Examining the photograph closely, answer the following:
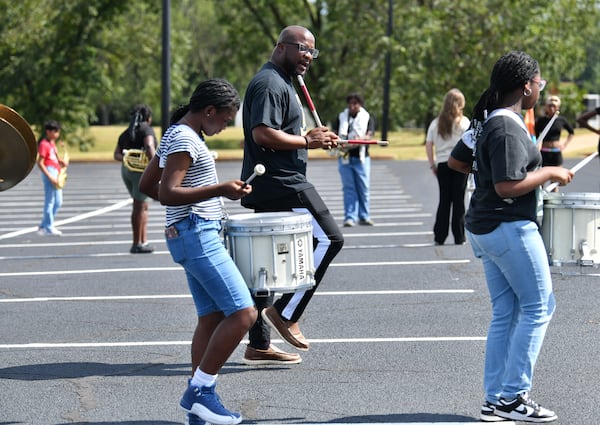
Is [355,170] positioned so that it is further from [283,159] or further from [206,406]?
[206,406]

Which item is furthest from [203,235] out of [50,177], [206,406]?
[50,177]

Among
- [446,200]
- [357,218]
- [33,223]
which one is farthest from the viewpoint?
[33,223]

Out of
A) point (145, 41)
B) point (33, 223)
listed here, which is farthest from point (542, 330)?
point (145, 41)

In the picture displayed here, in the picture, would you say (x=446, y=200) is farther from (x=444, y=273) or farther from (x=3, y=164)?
(x=3, y=164)

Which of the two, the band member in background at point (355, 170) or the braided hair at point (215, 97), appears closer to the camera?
the braided hair at point (215, 97)

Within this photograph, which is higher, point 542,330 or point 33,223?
point 542,330

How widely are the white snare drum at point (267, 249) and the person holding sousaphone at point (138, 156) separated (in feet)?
21.3

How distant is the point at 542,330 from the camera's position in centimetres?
534

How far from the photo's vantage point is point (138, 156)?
12195 millimetres

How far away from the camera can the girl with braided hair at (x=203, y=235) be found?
5.15 m

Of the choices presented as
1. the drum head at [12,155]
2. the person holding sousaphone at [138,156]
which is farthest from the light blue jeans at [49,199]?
the drum head at [12,155]

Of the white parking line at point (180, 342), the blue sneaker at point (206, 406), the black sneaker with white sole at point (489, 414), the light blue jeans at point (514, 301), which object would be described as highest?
the light blue jeans at point (514, 301)

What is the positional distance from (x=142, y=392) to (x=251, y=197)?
1351 mm

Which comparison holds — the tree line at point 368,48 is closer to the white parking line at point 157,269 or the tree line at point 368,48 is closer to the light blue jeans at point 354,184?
the light blue jeans at point 354,184
